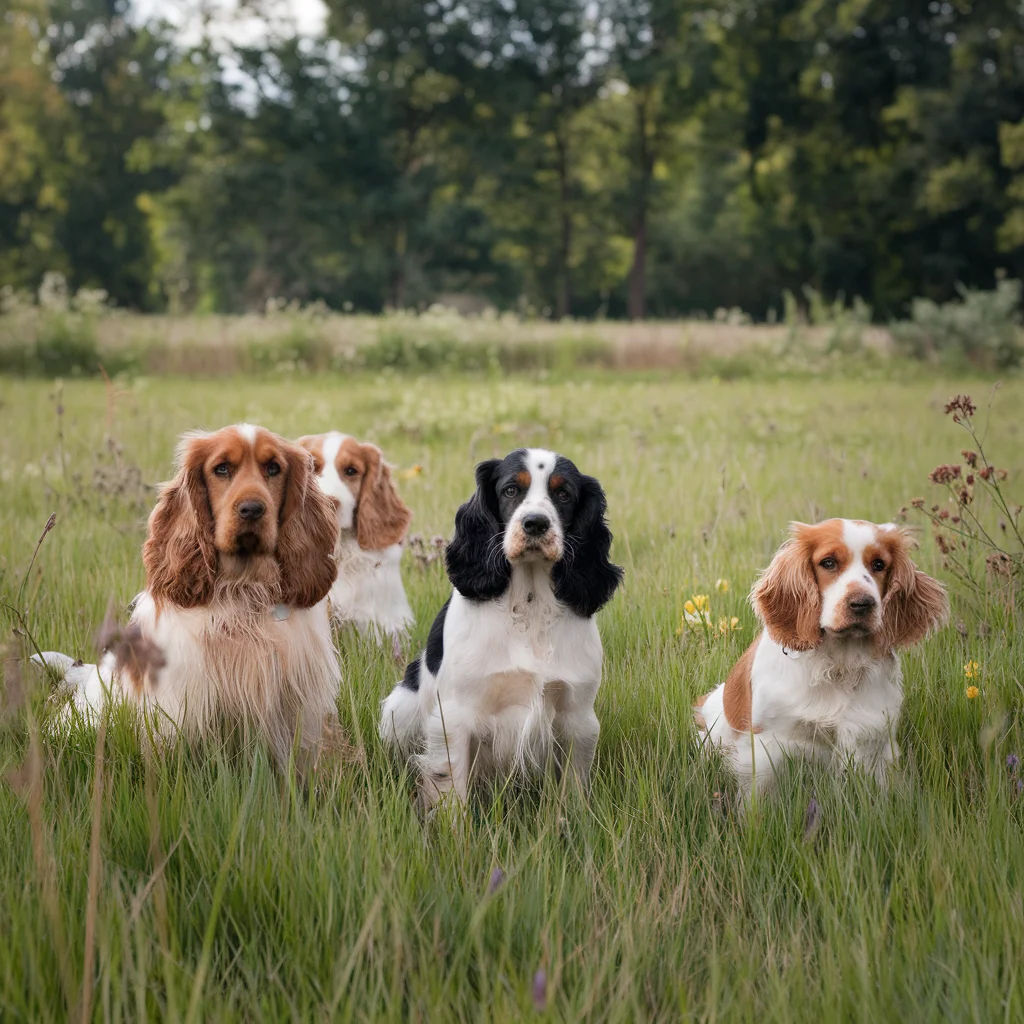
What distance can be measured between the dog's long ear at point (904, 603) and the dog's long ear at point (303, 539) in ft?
5.90

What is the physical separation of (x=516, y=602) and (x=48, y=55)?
5342 centimetres

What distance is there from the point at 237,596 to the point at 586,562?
43.5 inches

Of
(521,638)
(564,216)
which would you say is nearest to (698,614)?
(521,638)

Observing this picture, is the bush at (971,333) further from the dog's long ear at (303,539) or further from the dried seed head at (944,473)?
the dog's long ear at (303,539)

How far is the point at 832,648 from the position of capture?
3.24 meters

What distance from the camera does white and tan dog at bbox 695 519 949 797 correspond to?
3129 mm

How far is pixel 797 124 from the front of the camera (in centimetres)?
4209

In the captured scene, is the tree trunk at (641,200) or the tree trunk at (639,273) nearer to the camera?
the tree trunk at (639,273)

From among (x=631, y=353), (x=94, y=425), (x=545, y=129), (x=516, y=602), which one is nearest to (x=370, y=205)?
(x=545, y=129)

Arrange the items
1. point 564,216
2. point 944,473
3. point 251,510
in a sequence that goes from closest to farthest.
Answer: point 251,510
point 944,473
point 564,216

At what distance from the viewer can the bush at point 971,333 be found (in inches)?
806

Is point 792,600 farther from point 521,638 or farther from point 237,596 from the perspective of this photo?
point 237,596

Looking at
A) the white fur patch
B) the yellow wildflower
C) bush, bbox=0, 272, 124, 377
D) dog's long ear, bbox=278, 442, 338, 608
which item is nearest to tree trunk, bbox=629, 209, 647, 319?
bush, bbox=0, 272, 124, 377

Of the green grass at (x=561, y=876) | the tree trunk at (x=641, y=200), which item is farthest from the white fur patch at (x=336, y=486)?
the tree trunk at (x=641, y=200)
